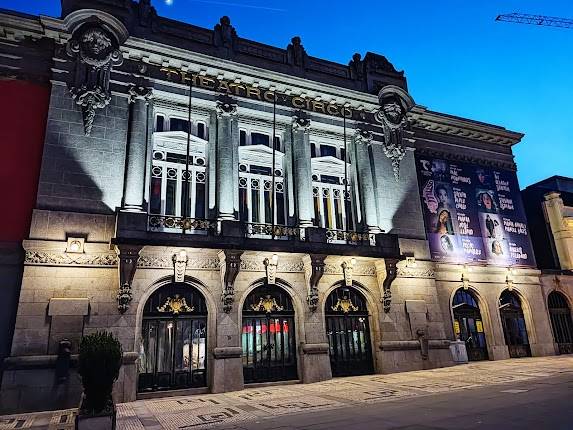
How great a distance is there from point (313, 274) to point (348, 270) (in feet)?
7.03

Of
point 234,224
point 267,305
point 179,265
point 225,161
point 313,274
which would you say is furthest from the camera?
point 225,161

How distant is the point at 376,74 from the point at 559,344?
66.4 feet

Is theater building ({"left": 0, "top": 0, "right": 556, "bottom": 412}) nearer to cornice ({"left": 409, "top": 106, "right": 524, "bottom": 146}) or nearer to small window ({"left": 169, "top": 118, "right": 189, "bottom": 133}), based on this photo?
small window ({"left": 169, "top": 118, "right": 189, "bottom": 133})

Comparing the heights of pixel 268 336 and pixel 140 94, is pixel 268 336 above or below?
below

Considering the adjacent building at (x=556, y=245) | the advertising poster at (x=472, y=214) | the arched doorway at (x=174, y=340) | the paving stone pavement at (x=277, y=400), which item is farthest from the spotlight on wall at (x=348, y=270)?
the adjacent building at (x=556, y=245)

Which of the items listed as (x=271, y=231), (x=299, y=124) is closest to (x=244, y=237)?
(x=271, y=231)

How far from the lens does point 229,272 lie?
615 inches

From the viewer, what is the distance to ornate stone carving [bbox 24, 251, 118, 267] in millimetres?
13859

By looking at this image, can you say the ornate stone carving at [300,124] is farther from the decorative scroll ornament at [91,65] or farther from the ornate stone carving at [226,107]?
the decorative scroll ornament at [91,65]

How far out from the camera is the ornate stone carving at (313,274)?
1706cm

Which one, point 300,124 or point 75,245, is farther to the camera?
point 300,124

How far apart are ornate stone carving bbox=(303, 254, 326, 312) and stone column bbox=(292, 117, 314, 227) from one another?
77.9 inches

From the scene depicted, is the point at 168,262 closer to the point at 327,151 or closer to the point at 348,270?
the point at 348,270

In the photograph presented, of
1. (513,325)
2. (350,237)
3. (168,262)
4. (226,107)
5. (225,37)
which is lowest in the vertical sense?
(513,325)
